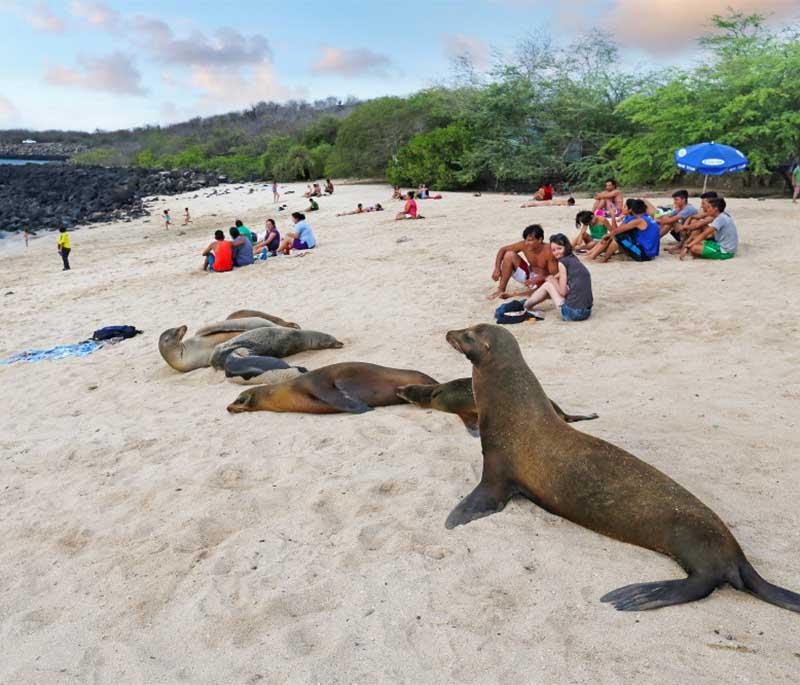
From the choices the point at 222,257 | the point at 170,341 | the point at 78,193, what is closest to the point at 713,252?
the point at 170,341

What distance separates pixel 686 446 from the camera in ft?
14.0

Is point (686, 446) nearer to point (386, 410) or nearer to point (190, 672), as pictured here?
point (386, 410)

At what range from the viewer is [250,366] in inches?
266

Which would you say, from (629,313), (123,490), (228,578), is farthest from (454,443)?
(629,313)

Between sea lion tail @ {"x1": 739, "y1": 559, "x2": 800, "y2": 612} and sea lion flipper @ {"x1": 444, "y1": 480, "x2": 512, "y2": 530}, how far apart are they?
1.17 metres

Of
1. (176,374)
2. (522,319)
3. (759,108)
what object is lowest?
(176,374)

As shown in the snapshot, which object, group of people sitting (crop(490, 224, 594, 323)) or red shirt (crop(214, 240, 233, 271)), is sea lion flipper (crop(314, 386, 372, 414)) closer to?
group of people sitting (crop(490, 224, 594, 323))

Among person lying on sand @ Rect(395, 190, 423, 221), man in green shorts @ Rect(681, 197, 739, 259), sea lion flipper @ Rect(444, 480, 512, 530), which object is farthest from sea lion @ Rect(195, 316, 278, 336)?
person lying on sand @ Rect(395, 190, 423, 221)

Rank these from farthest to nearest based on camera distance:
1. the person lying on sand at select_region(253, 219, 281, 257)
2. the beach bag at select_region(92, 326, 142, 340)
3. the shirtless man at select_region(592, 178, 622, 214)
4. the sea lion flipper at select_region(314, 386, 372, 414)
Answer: the person lying on sand at select_region(253, 219, 281, 257)
the shirtless man at select_region(592, 178, 622, 214)
the beach bag at select_region(92, 326, 142, 340)
the sea lion flipper at select_region(314, 386, 372, 414)

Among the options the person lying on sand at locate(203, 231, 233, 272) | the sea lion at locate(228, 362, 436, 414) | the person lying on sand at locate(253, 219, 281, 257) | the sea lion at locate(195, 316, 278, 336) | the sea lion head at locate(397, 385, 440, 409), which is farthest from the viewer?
the person lying on sand at locate(253, 219, 281, 257)

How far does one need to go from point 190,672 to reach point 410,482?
5.52 feet

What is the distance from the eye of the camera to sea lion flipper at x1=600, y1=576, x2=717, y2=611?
2.71 m

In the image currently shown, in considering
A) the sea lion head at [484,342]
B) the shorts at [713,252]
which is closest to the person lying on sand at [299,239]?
the shorts at [713,252]

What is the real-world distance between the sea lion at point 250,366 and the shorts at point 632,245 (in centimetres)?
581
